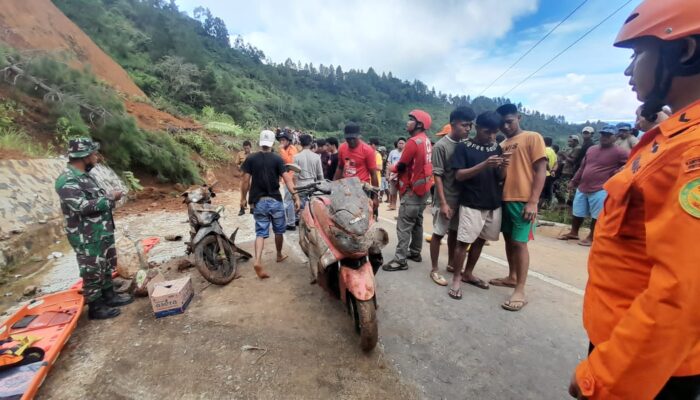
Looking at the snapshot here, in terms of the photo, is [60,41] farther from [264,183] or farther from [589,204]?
[589,204]

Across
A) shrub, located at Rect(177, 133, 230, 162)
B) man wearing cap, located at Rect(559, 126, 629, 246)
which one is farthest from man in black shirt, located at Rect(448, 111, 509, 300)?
shrub, located at Rect(177, 133, 230, 162)

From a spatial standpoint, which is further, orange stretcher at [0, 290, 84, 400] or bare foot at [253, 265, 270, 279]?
bare foot at [253, 265, 270, 279]

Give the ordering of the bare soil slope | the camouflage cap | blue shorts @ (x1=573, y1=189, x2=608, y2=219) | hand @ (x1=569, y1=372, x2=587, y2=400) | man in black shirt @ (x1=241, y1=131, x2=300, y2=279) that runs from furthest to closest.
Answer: the bare soil slope → blue shorts @ (x1=573, y1=189, x2=608, y2=219) → man in black shirt @ (x1=241, y1=131, x2=300, y2=279) → the camouflage cap → hand @ (x1=569, y1=372, x2=587, y2=400)

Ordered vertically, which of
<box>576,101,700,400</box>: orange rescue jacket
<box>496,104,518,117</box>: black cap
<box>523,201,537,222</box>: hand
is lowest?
<box>523,201,537,222</box>: hand

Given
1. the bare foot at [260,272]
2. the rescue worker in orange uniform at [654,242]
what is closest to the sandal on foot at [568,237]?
the bare foot at [260,272]

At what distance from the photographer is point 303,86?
8425 centimetres

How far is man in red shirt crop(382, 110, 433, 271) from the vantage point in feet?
12.9

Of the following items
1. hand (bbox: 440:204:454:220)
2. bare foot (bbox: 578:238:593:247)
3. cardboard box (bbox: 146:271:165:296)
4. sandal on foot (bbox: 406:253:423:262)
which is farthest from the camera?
bare foot (bbox: 578:238:593:247)

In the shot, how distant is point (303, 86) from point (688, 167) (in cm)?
8997

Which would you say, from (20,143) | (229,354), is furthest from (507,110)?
(20,143)

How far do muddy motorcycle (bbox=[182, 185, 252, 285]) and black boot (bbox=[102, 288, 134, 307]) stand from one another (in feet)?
2.42

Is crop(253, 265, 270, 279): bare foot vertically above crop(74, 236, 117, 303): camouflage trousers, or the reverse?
crop(74, 236, 117, 303): camouflage trousers

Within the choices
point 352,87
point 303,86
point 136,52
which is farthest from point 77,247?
point 352,87

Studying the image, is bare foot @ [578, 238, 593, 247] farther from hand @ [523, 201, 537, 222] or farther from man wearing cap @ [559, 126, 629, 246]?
hand @ [523, 201, 537, 222]
